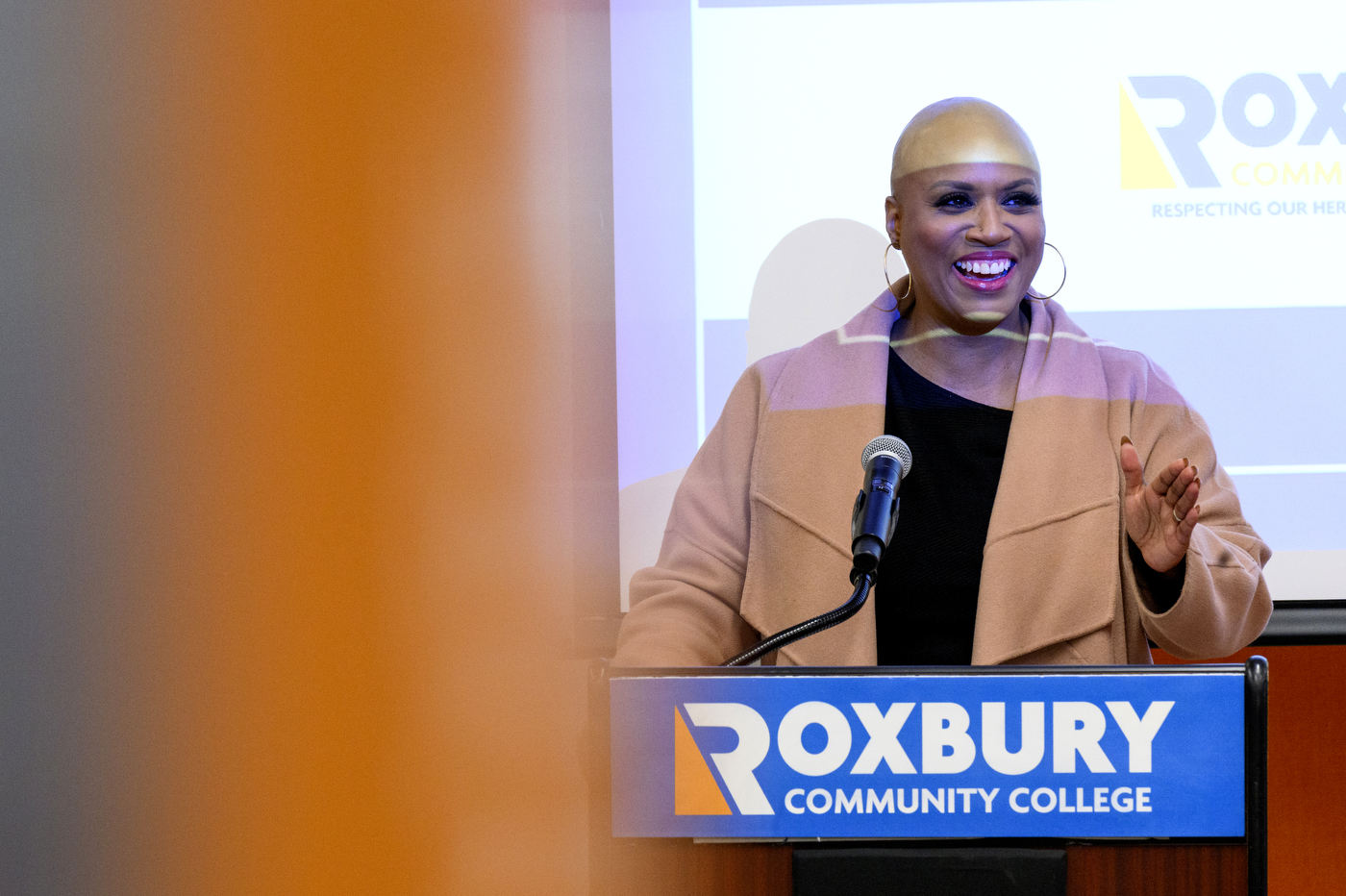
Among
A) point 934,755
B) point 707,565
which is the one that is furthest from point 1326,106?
point 934,755

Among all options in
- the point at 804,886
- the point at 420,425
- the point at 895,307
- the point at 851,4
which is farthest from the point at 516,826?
the point at 851,4

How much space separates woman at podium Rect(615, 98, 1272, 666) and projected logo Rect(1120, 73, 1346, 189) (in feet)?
1.81

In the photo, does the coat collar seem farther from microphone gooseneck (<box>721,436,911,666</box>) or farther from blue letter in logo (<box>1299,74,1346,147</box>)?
blue letter in logo (<box>1299,74,1346,147</box>)

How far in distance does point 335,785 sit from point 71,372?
0.51 metres

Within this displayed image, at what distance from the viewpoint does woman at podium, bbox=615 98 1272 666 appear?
117cm

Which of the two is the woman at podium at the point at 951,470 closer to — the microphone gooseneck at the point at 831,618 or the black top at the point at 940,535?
the black top at the point at 940,535

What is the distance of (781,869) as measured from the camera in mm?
675

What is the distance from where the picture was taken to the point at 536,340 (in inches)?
69.8

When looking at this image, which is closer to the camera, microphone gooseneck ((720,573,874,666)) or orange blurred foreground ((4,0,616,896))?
microphone gooseneck ((720,573,874,666))

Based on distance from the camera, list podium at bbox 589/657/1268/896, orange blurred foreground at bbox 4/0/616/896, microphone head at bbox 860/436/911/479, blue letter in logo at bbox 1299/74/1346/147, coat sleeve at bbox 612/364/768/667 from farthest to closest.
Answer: blue letter in logo at bbox 1299/74/1346/147
coat sleeve at bbox 612/364/768/667
orange blurred foreground at bbox 4/0/616/896
microphone head at bbox 860/436/911/479
podium at bbox 589/657/1268/896

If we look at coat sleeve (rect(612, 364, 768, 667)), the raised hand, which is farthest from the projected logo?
the raised hand

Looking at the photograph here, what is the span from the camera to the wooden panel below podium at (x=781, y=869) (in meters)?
0.65

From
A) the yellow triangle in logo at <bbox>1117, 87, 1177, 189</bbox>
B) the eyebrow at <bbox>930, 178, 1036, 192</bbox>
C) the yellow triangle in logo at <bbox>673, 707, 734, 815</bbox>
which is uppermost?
the yellow triangle in logo at <bbox>1117, 87, 1177, 189</bbox>

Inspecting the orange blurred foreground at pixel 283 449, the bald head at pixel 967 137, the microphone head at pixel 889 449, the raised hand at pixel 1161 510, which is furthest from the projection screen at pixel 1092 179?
the microphone head at pixel 889 449
